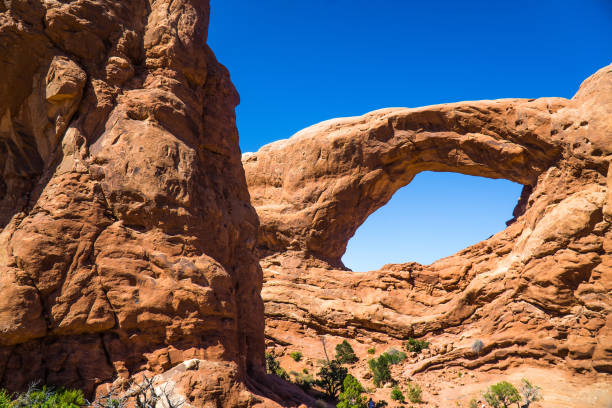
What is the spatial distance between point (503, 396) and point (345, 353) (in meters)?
9.25

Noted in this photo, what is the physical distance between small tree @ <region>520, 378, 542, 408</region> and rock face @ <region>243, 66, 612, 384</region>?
1.87 meters

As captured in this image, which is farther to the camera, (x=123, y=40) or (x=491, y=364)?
(x=491, y=364)

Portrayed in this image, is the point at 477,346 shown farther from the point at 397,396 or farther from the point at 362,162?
the point at 362,162

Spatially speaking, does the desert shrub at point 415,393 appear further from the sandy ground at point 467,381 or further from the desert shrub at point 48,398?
the desert shrub at point 48,398

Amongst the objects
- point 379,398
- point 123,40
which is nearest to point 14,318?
point 123,40

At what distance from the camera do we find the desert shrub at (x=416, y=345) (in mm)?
23797

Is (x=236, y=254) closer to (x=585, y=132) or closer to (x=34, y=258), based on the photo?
(x=34, y=258)

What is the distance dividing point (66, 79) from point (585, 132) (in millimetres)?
22354

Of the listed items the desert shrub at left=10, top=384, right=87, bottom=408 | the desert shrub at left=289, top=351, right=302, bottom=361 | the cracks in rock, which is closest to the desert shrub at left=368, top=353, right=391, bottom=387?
the desert shrub at left=289, top=351, right=302, bottom=361

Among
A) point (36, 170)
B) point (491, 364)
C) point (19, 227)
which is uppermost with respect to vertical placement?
point (36, 170)

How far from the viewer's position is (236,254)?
46.4 ft

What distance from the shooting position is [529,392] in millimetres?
17969

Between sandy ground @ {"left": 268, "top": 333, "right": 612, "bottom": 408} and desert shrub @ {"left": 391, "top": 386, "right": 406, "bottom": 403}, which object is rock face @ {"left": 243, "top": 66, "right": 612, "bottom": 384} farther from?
desert shrub @ {"left": 391, "top": 386, "right": 406, "bottom": 403}

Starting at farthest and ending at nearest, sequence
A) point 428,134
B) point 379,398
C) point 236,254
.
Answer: point 428,134
point 379,398
point 236,254
